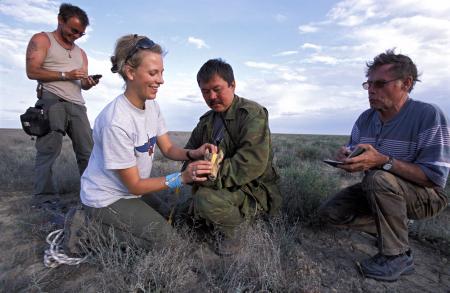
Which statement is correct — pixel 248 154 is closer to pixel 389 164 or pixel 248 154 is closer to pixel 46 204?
pixel 389 164

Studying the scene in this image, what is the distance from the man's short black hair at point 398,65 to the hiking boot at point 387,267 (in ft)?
5.13

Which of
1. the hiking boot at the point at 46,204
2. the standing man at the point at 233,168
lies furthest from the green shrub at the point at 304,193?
the hiking boot at the point at 46,204

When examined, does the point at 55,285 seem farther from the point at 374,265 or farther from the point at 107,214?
the point at 374,265

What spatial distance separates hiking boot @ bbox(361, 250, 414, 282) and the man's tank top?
4.04m

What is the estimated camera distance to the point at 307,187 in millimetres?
4320

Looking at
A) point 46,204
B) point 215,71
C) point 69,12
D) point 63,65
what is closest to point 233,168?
point 215,71

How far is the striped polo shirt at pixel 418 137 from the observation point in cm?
284

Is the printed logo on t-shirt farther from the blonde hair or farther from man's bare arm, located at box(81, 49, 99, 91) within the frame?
man's bare arm, located at box(81, 49, 99, 91)

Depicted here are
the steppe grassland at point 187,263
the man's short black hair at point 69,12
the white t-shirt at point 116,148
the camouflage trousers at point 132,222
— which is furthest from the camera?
the man's short black hair at point 69,12

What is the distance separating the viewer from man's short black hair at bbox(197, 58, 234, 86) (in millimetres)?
3168

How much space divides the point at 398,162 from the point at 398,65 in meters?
0.90

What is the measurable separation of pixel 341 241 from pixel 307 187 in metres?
0.88

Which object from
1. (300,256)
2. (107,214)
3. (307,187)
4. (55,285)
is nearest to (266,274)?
(300,256)

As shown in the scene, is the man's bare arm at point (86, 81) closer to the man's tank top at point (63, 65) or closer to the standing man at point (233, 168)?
the man's tank top at point (63, 65)
